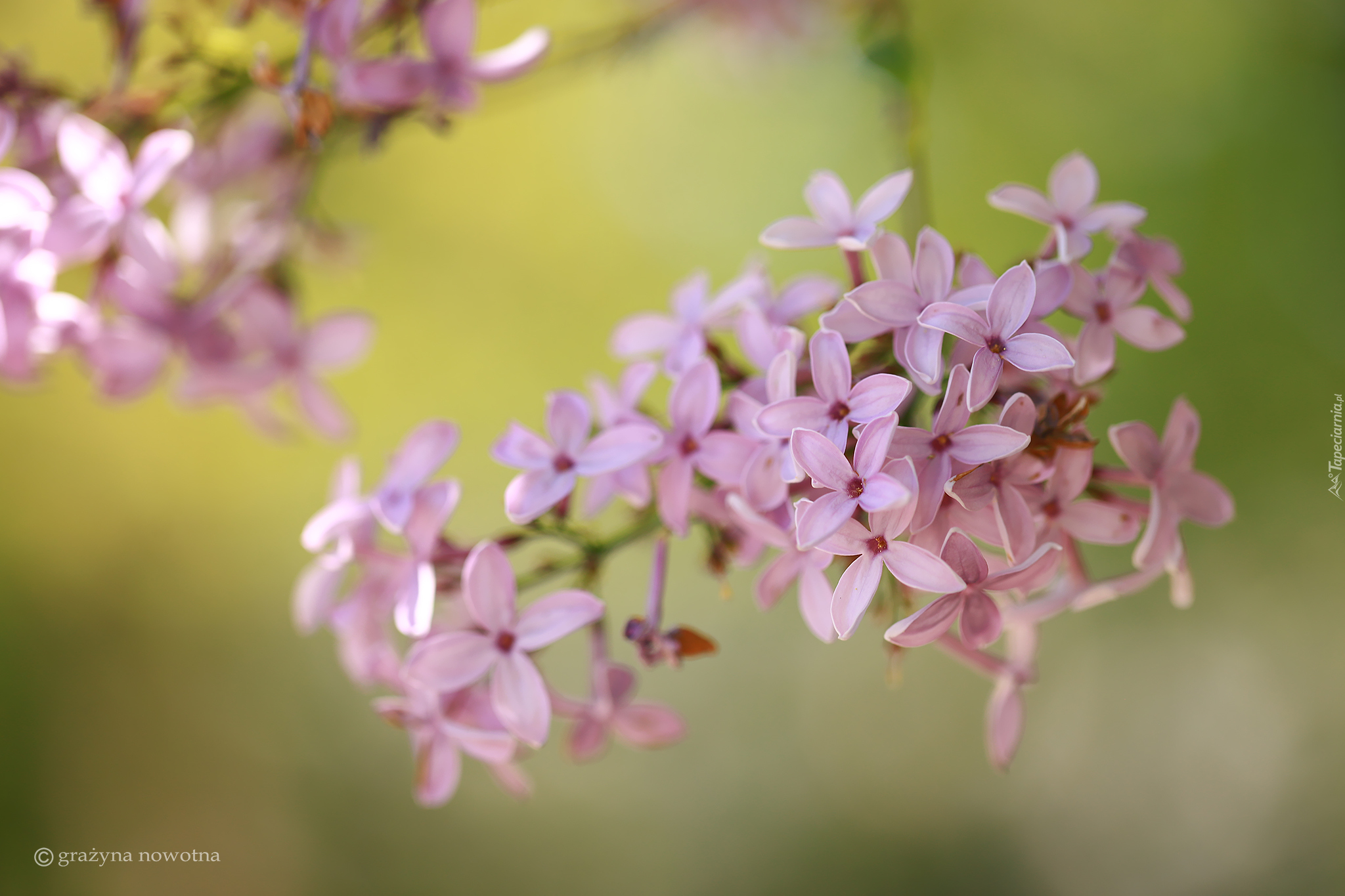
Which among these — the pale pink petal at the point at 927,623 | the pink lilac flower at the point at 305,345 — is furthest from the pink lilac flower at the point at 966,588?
the pink lilac flower at the point at 305,345

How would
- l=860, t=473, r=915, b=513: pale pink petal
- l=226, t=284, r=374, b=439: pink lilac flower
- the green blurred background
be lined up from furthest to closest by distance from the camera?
the green blurred background < l=226, t=284, r=374, b=439: pink lilac flower < l=860, t=473, r=915, b=513: pale pink petal

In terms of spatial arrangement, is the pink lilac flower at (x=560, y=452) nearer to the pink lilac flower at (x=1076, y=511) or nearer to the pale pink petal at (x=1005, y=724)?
the pink lilac flower at (x=1076, y=511)

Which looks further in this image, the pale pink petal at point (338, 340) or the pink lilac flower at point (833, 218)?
the pale pink petal at point (338, 340)

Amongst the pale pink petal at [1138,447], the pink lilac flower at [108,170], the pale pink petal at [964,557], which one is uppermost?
the pink lilac flower at [108,170]

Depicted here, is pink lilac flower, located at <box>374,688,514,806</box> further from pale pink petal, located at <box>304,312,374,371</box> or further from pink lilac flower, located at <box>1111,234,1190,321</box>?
pink lilac flower, located at <box>1111,234,1190,321</box>

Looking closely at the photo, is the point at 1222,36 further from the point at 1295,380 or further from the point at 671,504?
the point at 671,504

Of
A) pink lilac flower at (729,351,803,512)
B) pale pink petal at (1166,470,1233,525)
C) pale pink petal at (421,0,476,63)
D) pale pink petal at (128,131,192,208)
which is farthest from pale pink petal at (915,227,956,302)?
pale pink petal at (128,131,192,208)
